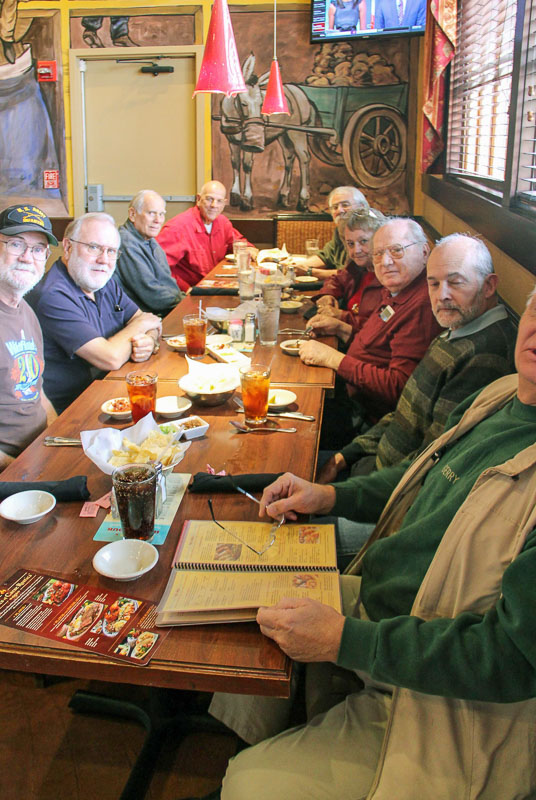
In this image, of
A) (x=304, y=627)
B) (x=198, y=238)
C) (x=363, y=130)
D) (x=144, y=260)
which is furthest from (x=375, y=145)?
(x=304, y=627)

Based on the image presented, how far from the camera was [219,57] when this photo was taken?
9.80 ft

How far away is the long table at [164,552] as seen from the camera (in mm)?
989

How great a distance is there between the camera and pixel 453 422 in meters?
1.44

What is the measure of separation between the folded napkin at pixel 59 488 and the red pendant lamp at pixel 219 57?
2.24 metres

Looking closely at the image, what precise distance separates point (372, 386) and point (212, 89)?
1632mm

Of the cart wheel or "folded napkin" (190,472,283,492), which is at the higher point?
the cart wheel

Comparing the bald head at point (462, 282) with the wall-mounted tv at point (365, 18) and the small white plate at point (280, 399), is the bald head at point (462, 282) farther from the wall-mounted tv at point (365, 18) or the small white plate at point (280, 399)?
the wall-mounted tv at point (365, 18)

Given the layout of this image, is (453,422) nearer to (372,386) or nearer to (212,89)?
(372,386)

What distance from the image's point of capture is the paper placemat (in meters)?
1.30

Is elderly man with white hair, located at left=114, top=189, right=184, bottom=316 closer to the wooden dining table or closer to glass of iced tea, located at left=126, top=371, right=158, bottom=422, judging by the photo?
the wooden dining table

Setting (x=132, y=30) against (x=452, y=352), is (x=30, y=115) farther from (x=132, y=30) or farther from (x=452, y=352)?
(x=452, y=352)

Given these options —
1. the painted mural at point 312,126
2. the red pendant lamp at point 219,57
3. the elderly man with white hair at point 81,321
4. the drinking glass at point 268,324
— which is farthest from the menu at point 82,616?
the painted mural at point 312,126

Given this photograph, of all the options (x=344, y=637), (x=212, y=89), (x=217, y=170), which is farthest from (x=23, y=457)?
(x=217, y=170)

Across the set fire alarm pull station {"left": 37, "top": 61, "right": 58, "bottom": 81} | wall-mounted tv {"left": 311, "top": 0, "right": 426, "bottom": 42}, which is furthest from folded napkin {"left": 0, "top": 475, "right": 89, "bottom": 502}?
fire alarm pull station {"left": 37, "top": 61, "right": 58, "bottom": 81}
